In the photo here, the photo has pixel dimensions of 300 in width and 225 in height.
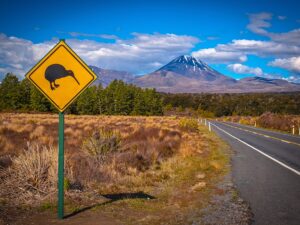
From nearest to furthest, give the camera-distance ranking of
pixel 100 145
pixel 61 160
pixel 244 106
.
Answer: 1. pixel 61 160
2. pixel 100 145
3. pixel 244 106

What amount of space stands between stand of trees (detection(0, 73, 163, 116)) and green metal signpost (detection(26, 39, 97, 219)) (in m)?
67.8

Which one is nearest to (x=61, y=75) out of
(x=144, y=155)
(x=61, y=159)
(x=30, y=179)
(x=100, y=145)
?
(x=61, y=159)

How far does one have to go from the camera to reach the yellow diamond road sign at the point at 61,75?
5418mm

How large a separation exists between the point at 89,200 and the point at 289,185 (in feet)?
16.8

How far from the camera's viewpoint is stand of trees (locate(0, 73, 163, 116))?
71.9 meters

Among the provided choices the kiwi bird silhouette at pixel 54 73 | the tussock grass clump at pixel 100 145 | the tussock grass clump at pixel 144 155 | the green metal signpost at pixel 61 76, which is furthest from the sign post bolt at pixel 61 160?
the tussock grass clump at pixel 100 145

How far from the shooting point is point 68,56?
548 centimetres

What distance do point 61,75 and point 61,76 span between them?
0.02m

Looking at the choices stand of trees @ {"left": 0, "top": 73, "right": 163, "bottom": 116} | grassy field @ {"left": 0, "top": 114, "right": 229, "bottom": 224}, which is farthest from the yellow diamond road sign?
stand of trees @ {"left": 0, "top": 73, "right": 163, "bottom": 116}

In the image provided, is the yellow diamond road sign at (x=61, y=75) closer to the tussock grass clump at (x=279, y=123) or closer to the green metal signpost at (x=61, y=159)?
the green metal signpost at (x=61, y=159)

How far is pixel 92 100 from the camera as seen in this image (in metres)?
79.1

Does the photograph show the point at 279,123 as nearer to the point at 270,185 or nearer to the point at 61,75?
the point at 270,185

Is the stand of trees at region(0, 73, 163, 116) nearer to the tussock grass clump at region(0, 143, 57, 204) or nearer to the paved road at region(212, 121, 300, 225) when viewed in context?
the paved road at region(212, 121, 300, 225)

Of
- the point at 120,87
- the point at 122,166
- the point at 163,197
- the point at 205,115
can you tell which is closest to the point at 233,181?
the point at 163,197
